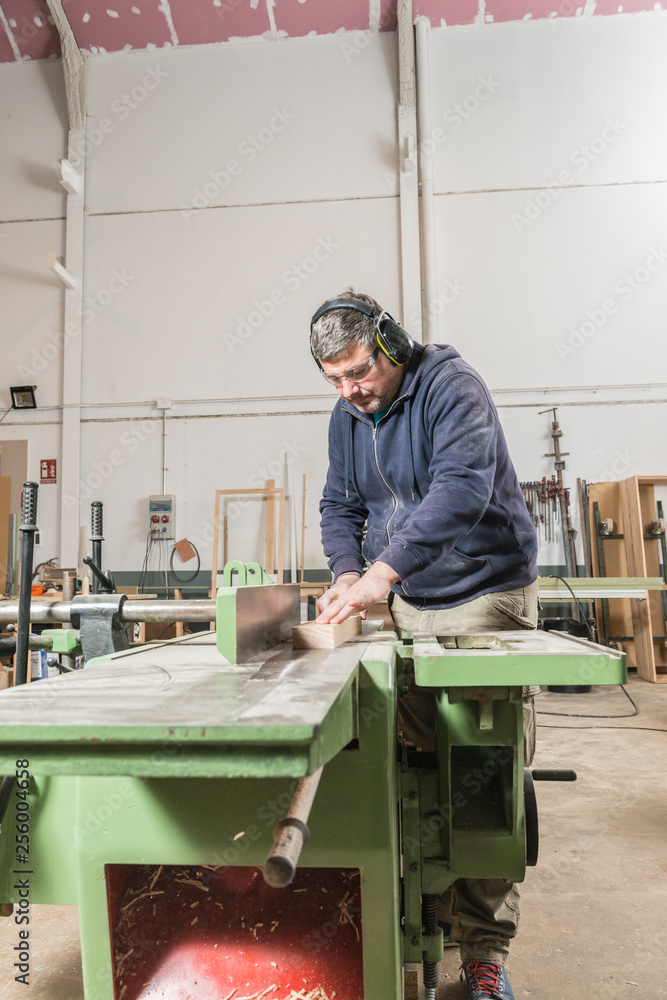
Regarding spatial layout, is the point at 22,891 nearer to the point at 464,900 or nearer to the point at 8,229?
the point at 464,900

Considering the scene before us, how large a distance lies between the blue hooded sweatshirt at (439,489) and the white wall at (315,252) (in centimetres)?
342

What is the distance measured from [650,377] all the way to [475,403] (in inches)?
163

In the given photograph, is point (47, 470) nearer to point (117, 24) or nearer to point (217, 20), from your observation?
point (117, 24)

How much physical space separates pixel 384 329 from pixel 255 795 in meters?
1.01

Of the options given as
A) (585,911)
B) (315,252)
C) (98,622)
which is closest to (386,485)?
(98,622)

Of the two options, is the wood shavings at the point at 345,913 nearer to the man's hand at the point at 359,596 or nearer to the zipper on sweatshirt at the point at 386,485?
the man's hand at the point at 359,596

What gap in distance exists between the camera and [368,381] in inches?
58.8


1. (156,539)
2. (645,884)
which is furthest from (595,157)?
(645,884)

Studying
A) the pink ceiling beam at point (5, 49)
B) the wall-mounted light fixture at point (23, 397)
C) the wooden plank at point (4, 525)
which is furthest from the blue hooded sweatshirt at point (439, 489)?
the pink ceiling beam at point (5, 49)

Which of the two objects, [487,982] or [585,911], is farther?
[585,911]

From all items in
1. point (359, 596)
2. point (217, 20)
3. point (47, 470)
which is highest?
point (217, 20)

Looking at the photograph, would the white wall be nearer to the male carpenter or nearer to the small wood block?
the male carpenter

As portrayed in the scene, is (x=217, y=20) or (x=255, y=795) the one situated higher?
(x=217, y=20)

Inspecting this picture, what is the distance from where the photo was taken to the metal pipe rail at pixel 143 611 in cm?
112
